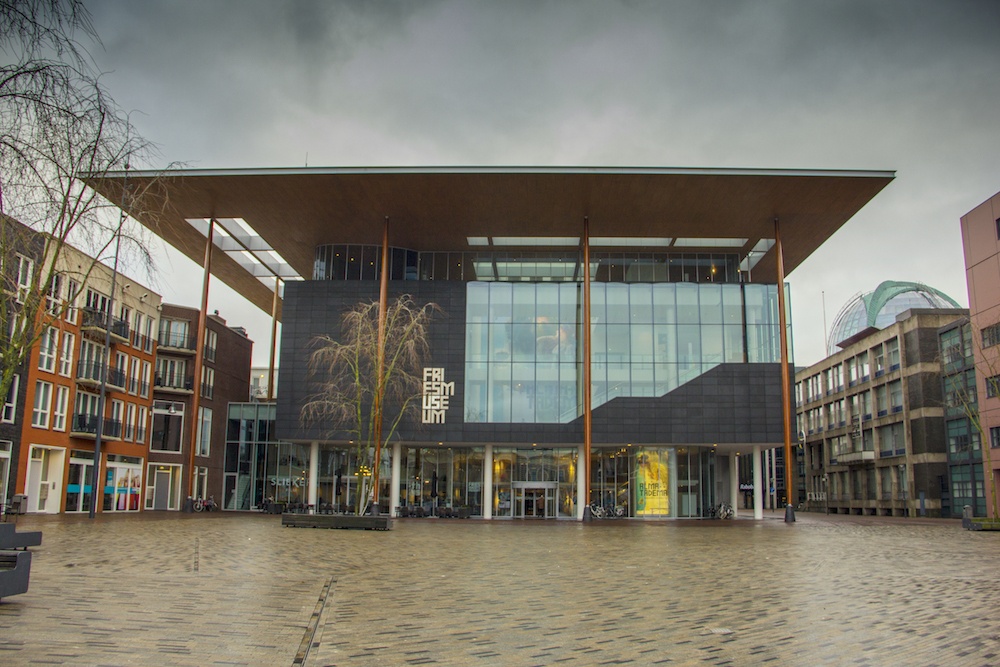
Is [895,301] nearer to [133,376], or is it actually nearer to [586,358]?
[586,358]

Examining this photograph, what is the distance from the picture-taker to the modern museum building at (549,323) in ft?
147

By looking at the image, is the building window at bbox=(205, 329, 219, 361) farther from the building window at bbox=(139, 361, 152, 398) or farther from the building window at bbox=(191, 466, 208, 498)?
the building window at bbox=(191, 466, 208, 498)

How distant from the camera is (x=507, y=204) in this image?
44.4 meters

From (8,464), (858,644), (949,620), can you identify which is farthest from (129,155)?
(8,464)

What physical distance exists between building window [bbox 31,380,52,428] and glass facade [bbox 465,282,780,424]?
824 inches

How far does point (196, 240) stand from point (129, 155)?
41.7 meters

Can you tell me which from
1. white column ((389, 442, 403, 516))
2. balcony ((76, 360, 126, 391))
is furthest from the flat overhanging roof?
white column ((389, 442, 403, 516))

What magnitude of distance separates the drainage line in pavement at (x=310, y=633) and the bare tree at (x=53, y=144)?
477 cm

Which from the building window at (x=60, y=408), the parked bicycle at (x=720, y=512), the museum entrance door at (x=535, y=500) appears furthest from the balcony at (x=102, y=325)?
the parked bicycle at (x=720, y=512)

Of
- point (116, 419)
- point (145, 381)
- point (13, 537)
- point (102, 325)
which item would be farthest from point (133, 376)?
point (13, 537)

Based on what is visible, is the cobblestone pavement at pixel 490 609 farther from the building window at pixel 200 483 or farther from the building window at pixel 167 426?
the building window at pixel 200 483

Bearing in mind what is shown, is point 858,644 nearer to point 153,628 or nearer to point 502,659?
point 502,659

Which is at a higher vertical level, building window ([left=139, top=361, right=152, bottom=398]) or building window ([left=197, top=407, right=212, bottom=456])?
building window ([left=139, top=361, right=152, bottom=398])

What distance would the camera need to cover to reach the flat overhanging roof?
133 ft
